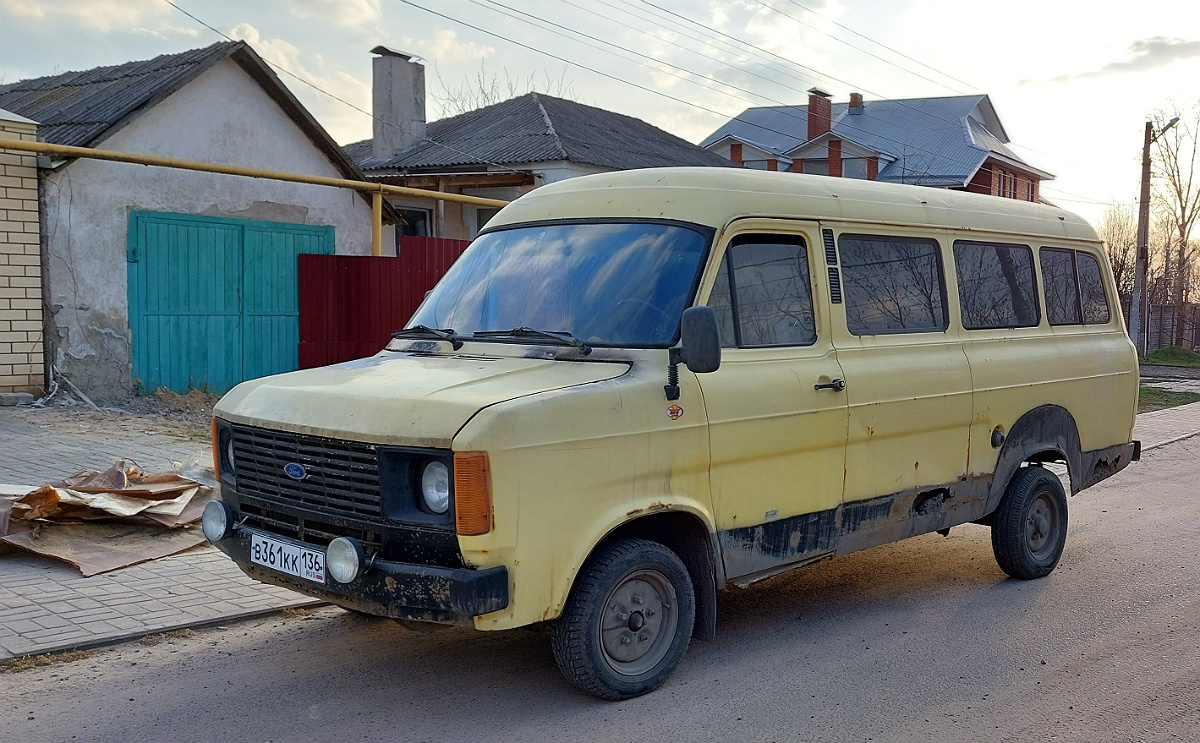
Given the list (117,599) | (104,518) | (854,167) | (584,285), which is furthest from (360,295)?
(854,167)

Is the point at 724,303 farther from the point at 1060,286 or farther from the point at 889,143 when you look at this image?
the point at 889,143

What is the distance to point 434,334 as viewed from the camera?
17.6ft

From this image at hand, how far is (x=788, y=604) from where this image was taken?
620 centimetres

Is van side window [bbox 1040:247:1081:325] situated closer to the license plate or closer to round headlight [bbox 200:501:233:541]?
the license plate

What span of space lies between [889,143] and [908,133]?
91 centimetres

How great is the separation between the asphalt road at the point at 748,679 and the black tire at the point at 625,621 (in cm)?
A: 13

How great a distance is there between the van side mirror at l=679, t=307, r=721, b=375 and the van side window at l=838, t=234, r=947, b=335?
1.36 m

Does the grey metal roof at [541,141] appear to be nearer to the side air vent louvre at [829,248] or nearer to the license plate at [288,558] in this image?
the side air vent louvre at [829,248]

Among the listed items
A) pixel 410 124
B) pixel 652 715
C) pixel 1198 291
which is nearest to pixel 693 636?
pixel 652 715

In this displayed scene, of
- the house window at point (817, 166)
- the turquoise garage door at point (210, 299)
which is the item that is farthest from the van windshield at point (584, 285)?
the house window at point (817, 166)

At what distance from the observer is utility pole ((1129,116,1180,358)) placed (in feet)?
98.8

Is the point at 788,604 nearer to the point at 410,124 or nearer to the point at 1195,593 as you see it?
the point at 1195,593

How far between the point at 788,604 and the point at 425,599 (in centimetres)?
277

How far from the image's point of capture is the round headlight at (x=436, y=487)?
406 cm
